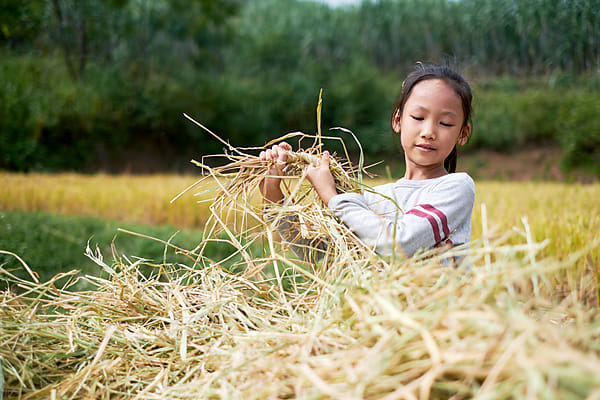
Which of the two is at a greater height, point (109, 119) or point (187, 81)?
point (187, 81)

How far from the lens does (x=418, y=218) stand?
124 cm

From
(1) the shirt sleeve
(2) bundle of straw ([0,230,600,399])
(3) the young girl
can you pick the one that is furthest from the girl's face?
(2) bundle of straw ([0,230,600,399])

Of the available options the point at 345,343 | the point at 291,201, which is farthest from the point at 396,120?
the point at 345,343

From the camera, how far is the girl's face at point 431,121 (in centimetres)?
140

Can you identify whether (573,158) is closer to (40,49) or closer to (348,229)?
(348,229)

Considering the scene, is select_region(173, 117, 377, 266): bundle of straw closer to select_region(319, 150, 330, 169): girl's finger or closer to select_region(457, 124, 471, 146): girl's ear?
select_region(319, 150, 330, 169): girl's finger

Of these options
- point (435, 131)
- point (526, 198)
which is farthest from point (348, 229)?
point (526, 198)

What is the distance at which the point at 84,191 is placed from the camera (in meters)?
5.46

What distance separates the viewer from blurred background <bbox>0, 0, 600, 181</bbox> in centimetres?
547

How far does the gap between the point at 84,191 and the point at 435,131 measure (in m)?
5.02

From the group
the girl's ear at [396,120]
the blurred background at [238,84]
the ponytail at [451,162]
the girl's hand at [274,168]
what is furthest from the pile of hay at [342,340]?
the blurred background at [238,84]

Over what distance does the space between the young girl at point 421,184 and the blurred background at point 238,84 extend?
2125 mm

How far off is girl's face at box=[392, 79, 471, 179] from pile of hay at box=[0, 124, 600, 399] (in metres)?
0.38

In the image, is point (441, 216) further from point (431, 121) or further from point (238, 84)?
point (238, 84)
